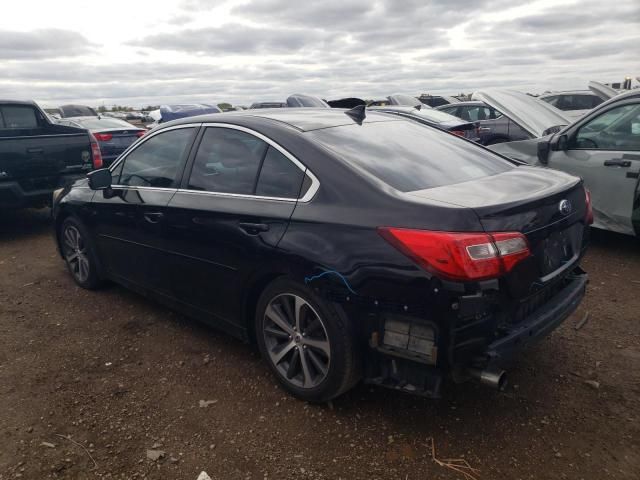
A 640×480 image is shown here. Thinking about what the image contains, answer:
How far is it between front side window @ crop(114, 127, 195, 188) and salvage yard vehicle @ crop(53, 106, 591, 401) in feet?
0.05

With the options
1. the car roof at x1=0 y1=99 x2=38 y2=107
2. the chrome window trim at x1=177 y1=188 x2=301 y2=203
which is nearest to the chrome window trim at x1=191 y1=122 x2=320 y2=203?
the chrome window trim at x1=177 y1=188 x2=301 y2=203

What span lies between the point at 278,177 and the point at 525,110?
18.5 ft

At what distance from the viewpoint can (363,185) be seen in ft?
8.77

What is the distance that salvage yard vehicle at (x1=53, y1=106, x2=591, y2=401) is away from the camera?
2396 millimetres

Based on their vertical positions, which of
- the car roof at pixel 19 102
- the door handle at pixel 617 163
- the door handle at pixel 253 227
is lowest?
the door handle at pixel 617 163

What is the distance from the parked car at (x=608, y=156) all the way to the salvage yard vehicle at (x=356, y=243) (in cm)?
247

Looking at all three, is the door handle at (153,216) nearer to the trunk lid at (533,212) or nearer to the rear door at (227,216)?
the rear door at (227,216)

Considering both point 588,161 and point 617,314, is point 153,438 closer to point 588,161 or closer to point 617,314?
point 617,314

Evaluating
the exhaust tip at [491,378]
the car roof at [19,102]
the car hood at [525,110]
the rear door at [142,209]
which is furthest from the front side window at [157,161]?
the car hood at [525,110]

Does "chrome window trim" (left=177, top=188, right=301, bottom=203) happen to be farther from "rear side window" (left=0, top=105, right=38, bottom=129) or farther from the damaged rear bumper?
"rear side window" (left=0, top=105, right=38, bottom=129)

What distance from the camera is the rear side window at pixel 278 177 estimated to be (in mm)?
2945

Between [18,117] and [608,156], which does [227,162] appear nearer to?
[608,156]

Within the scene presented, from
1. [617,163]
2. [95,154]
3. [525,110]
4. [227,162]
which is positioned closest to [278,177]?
[227,162]

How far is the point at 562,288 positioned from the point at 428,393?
3.77 feet
